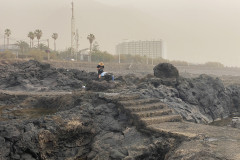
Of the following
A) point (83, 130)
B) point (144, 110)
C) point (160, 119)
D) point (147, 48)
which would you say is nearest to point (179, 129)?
point (160, 119)

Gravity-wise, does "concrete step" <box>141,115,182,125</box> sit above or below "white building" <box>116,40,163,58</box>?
below

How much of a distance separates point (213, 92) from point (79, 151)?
14359 millimetres

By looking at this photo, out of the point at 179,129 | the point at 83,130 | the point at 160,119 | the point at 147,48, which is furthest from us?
the point at 147,48

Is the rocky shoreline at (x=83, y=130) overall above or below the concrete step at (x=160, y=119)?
below

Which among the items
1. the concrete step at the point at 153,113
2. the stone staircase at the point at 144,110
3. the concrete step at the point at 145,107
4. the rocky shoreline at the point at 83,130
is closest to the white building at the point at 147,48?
the rocky shoreline at the point at 83,130

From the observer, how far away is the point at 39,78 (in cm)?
2484

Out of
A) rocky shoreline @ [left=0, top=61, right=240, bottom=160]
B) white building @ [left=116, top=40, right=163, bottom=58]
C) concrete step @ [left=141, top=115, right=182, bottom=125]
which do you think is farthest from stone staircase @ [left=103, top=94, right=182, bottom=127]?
white building @ [left=116, top=40, right=163, bottom=58]

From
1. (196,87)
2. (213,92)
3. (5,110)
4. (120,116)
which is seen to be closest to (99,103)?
(120,116)

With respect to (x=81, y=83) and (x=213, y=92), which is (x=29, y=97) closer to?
(x=81, y=83)

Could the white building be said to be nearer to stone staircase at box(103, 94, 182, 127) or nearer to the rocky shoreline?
the rocky shoreline

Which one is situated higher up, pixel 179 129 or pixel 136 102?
pixel 136 102

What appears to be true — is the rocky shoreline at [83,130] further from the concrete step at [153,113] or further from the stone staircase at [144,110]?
the concrete step at [153,113]

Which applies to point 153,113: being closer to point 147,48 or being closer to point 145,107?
point 145,107

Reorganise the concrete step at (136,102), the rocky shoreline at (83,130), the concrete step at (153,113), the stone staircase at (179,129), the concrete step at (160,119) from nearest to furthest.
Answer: the stone staircase at (179,129) < the rocky shoreline at (83,130) < the concrete step at (160,119) < the concrete step at (153,113) < the concrete step at (136,102)
